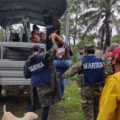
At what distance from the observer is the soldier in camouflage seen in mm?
6961

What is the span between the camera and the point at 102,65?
22.7ft

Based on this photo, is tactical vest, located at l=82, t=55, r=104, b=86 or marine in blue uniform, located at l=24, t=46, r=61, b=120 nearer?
tactical vest, located at l=82, t=55, r=104, b=86

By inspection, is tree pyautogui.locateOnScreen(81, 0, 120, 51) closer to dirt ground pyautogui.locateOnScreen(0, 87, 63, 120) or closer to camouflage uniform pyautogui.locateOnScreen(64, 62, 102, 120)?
dirt ground pyautogui.locateOnScreen(0, 87, 63, 120)

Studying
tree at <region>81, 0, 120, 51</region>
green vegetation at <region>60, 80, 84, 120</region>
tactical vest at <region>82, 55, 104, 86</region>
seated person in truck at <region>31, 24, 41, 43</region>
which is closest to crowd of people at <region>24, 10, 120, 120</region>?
tactical vest at <region>82, 55, 104, 86</region>

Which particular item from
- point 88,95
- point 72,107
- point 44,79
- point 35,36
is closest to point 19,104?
point 72,107

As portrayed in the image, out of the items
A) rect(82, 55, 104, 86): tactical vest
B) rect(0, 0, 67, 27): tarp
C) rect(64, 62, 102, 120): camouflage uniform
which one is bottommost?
rect(64, 62, 102, 120): camouflage uniform

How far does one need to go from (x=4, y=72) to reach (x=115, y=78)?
662 centimetres

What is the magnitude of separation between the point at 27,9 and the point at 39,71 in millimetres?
4496

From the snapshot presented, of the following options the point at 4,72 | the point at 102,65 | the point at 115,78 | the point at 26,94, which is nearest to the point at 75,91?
the point at 26,94

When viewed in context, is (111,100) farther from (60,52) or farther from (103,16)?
(103,16)

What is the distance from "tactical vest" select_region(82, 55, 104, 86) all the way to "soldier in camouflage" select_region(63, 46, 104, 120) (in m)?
0.05

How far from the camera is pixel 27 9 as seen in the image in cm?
1214

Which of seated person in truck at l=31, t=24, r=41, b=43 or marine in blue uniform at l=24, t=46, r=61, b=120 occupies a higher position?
seated person in truck at l=31, t=24, r=41, b=43

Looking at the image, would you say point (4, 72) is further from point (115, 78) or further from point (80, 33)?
point (80, 33)
